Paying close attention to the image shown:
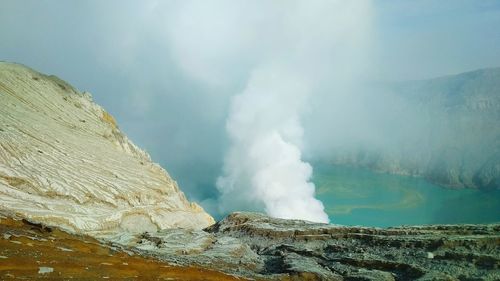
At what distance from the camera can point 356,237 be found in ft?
140

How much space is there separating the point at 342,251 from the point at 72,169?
120 ft

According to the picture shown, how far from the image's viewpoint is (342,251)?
1578 inches

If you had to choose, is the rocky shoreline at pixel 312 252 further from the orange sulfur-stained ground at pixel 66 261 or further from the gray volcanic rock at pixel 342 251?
the orange sulfur-stained ground at pixel 66 261

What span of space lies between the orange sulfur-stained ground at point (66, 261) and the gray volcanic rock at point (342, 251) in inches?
144

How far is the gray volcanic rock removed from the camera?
33000 millimetres

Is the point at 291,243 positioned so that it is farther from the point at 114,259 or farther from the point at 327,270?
the point at 114,259

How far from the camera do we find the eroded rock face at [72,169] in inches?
1796

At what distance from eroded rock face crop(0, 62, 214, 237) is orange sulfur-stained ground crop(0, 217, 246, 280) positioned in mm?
9002

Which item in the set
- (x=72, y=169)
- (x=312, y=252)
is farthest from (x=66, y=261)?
(x=72, y=169)

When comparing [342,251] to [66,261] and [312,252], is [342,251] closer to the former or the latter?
[312,252]

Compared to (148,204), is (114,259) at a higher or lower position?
lower

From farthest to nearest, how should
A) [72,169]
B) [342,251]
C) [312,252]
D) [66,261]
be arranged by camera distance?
[72,169]
[312,252]
[342,251]
[66,261]

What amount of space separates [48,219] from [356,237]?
1232 inches

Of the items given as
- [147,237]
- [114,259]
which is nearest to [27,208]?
[147,237]
